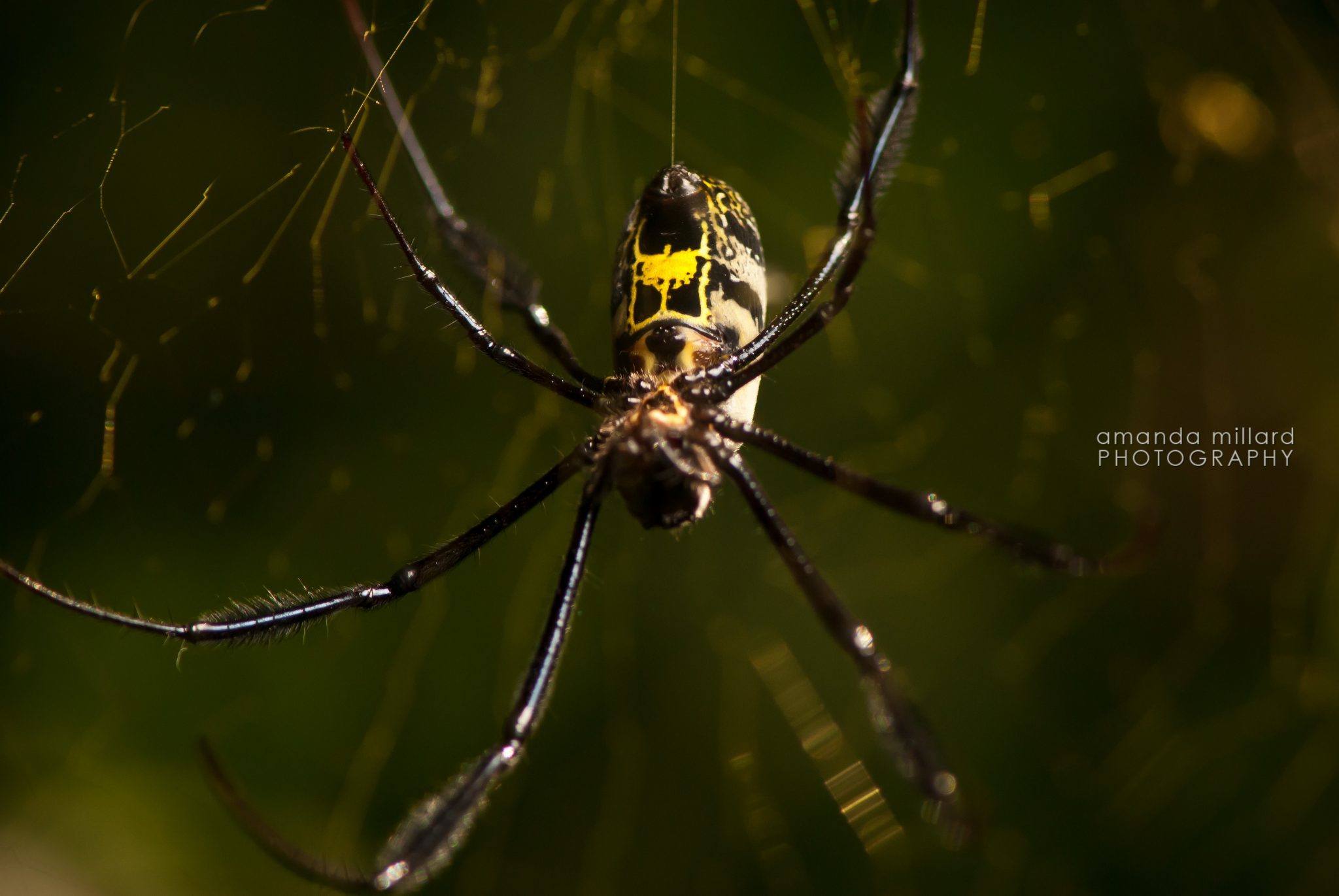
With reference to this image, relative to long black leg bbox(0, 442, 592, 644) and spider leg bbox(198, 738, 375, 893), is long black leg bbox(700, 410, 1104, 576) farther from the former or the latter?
spider leg bbox(198, 738, 375, 893)

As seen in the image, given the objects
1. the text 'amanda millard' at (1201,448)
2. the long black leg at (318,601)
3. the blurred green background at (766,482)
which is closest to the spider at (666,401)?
the long black leg at (318,601)

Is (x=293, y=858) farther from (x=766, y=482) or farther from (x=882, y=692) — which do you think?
(x=766, y=482)

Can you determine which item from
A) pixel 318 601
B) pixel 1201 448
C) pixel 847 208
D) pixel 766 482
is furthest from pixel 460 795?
pixel 1201 448

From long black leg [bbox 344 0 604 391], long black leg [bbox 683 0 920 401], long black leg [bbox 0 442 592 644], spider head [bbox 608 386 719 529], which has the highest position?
long black leg [bbox 344 0 604 391]

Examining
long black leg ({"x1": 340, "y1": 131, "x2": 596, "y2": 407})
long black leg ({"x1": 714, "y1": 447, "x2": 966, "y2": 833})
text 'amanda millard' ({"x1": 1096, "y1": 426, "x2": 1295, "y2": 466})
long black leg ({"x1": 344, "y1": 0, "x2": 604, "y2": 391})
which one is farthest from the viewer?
text 'amanda millard' ({"x1": 1096, "y1": 426, "x2": 1295, "y2": 466})

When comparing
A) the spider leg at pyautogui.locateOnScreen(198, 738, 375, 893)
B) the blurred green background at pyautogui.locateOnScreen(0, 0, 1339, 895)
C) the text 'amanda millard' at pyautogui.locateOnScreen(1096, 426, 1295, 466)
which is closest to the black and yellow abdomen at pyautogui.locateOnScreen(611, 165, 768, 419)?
the blurred green background at pyautogui.locateOnScreen(0, 0, 1339, 895)

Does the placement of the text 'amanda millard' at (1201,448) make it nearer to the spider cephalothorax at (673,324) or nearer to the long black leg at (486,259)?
the spider cephalothorax at (673,324)

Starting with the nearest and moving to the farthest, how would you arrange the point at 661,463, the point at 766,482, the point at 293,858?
the point at 293,858 → the point at 661,463 → the point at 766,482

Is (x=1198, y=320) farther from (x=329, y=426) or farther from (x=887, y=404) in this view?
(x=329, y=426)
